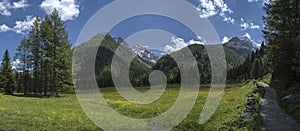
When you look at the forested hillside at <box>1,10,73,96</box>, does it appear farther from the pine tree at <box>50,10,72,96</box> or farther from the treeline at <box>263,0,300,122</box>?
the treeline at <box>263,0,300,122</box>

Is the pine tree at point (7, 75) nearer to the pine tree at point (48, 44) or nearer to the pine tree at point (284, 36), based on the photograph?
the pine tree at point (48, 44)

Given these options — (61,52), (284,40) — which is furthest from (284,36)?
(61,52)

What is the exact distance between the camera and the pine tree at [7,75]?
8762 cm

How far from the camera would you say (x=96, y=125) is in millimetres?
22203

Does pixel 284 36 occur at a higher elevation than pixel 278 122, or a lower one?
higher

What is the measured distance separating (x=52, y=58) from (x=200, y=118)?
4003 centimetres

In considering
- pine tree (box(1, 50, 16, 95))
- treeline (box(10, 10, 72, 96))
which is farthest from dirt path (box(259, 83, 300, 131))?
pine tree (box(1, 50, 16, 95))

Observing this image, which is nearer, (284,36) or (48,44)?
(284,36)

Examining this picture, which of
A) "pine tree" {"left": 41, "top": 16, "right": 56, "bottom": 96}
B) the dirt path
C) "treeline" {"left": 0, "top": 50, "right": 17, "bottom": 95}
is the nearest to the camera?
the dirt path

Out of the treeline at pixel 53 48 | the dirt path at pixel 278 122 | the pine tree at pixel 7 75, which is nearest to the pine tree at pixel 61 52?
the treeline at pixel 53 48

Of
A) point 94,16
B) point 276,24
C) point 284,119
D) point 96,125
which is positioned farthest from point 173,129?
point 276,24

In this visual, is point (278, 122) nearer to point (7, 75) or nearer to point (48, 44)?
point (48, 44)

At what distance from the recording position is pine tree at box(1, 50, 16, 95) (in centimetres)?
8762

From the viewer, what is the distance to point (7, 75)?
89375 mm
